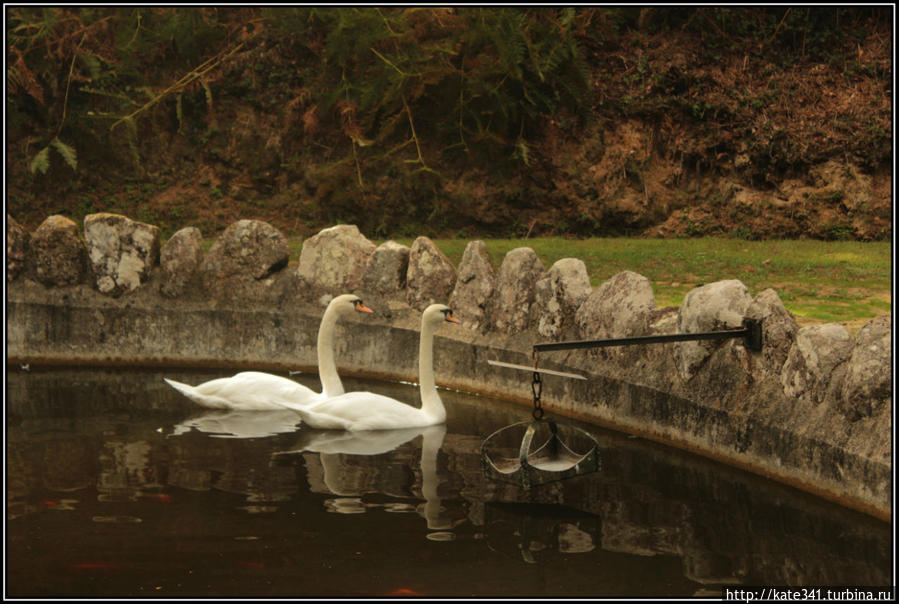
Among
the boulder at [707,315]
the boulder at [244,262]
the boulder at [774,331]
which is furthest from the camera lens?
the boulder at [244,262]

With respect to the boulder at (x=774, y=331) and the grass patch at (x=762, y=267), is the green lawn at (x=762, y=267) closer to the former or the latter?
the grass patch at (x=762, y=267)

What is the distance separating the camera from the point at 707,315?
23.1 feet

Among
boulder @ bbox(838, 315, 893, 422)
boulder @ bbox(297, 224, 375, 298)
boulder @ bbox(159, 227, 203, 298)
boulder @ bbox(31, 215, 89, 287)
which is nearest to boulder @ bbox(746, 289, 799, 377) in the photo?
boulder @ bbox(838, 315, 893, 422)

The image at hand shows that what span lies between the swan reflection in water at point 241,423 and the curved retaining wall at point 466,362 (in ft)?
5.53

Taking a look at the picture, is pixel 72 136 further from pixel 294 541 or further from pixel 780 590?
pixel 780 590

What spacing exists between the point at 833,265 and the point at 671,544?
5917 mm

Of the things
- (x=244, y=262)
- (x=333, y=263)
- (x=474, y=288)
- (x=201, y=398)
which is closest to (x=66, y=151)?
(x=244, y=262)

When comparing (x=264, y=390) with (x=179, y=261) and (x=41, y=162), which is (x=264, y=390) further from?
(x=41, y=162)

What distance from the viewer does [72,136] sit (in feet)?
58.0

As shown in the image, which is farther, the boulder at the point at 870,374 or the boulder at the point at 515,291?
the boulder at the point at 515,291

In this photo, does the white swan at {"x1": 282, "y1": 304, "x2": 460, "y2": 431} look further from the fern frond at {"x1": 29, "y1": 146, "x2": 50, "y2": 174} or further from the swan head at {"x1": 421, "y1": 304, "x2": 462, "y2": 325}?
the fern frond at {"x1": 29, "y1": 146, "x2": 50, "y2": 174}

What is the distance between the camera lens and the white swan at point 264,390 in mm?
8320

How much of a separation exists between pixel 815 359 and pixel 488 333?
3.56 m

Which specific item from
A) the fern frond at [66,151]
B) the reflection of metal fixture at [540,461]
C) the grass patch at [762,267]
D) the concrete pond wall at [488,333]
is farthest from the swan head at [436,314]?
the fern frond at [66,151]
